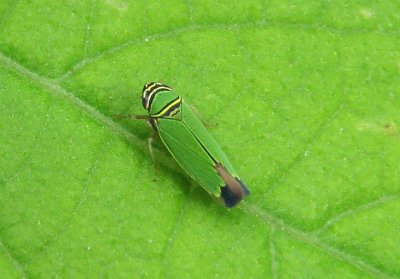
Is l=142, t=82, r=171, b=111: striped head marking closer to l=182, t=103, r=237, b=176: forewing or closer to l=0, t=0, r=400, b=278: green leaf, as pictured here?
l=0, t=0, r=400, b=278: green leaf

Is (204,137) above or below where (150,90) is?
below

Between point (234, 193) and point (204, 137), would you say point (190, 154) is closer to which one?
point (204, 137)

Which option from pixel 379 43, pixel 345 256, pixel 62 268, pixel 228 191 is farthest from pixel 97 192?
pixel 379 43

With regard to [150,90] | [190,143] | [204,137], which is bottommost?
[190,143]

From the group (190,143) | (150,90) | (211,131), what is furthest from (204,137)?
(150,90)

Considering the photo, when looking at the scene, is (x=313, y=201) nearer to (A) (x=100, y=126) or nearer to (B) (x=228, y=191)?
(B) (x=228, y=191)

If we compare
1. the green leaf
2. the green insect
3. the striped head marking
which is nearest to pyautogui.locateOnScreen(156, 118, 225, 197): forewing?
the green insect

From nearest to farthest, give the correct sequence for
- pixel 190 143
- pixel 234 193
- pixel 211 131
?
pixel 234 193, pixel 211 131, pixel 190 143
